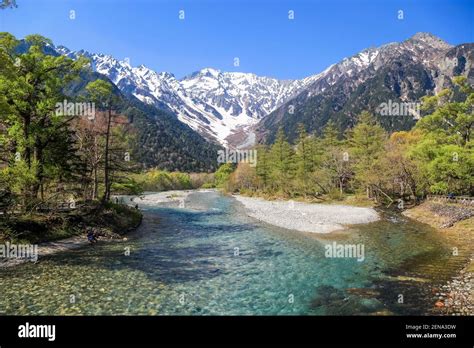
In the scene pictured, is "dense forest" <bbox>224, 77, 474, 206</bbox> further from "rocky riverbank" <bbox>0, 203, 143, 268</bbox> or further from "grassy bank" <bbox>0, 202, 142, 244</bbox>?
"rocky riverbank" <bbox>0, 203, 143, 268</bbox>

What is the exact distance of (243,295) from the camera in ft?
54.9

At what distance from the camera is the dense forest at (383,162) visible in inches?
1795

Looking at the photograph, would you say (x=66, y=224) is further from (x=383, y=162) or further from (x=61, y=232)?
(x=383, y=162)

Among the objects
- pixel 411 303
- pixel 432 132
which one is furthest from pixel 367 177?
pixel 411 303

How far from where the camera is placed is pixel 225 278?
19.6 metres

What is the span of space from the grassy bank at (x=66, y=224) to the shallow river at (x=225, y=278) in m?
3.51

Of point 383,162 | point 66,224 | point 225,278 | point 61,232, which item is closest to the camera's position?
point 225,278

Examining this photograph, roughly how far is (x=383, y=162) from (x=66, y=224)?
50194 millimetres

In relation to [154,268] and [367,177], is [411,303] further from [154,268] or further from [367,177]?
[367,177]

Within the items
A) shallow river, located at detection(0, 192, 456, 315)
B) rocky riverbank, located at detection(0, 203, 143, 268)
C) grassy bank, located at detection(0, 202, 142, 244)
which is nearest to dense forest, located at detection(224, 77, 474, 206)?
shallow river, located at detection(0, 192, 456, 315)

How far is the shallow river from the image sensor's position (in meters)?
15.0

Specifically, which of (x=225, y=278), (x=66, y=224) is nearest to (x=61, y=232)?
(x=66, y=224)

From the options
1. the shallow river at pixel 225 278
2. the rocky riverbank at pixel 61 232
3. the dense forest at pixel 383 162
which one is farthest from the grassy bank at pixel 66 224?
the dense forest at pixel 383 162
